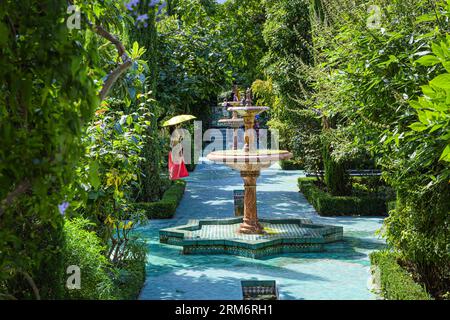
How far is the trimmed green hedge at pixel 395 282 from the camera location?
18.2ft

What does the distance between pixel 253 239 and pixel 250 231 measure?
53 centimetres

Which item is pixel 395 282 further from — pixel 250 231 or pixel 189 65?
pixel 189 65

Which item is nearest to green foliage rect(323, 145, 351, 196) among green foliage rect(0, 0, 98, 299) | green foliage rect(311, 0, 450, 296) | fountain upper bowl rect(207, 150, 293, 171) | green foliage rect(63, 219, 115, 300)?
fountain upper bowl rect(207, 150, 293, 171)

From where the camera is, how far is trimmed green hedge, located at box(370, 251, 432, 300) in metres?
5.56

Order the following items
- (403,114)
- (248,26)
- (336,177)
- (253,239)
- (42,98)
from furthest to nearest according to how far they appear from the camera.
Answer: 1. (248,26)
2. (336,177)
3. (253,239)
4. (403,114)
5. (42,98)

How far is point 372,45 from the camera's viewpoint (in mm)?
5590

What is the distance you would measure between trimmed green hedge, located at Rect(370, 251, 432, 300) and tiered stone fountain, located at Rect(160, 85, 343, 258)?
2.44 m

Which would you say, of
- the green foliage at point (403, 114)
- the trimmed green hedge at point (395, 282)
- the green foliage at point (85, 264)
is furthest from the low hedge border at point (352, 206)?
the green foliage at point (85, 264)

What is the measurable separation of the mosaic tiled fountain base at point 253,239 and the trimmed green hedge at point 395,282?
239 cm

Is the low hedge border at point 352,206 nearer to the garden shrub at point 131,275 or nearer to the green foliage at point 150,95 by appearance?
the green foliage at point 150,95

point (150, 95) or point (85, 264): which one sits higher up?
point (150, 95)

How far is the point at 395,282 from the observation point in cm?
595

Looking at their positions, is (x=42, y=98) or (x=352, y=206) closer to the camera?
(x=42, y=98)

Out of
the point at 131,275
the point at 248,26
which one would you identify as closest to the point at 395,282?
the point at 131,275
